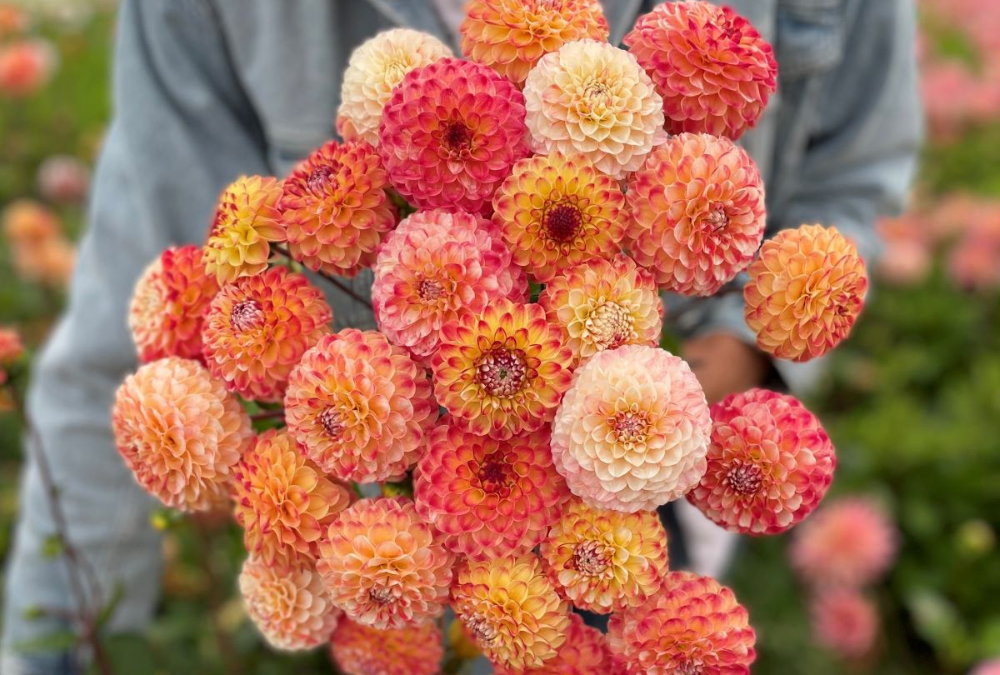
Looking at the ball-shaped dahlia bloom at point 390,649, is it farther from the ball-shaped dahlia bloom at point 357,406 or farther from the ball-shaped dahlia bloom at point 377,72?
the ball-shaped dahlia bloom at point 377,72

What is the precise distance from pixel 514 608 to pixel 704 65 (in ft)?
0.99

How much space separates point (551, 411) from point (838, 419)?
1696 millimetres

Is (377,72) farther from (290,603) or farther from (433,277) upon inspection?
(290,603)

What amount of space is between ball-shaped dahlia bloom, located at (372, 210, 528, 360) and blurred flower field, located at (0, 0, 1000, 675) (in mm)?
710

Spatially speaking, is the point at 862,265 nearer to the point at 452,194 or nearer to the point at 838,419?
the point at 452,194

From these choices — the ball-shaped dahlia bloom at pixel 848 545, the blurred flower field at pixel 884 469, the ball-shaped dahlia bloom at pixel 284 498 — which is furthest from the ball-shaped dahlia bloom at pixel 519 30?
the ball-shaped dahlia bloom at pixel 848 545

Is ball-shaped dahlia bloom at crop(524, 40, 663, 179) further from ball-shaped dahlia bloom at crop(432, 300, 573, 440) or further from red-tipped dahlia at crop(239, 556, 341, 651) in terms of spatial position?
red-tipped dahlia at crop(239, 556, 341, 651)

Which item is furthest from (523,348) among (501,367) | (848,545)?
(848,545)

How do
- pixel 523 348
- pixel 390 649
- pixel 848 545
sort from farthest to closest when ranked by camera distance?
pixel 848 545
pixel 390 649
pixel 523 348

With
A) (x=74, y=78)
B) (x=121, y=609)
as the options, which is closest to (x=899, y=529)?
(x=121, y=609)

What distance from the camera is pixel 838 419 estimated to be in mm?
1985

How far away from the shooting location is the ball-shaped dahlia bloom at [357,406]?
452 millimetres

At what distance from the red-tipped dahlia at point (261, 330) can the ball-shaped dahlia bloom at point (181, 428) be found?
0.02 metres

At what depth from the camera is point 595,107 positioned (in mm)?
458
